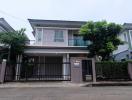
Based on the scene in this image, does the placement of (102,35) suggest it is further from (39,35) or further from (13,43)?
(13,43)

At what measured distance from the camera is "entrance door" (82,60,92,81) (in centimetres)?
1332

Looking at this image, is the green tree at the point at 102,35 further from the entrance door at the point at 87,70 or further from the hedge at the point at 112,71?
the entrance door at the point at 87,70

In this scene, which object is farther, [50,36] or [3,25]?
[3,25]

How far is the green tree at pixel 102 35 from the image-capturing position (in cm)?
1578

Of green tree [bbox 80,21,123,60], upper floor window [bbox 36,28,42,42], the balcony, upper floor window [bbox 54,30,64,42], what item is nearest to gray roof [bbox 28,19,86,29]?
upper floor window [bbox 36,28,42,42]

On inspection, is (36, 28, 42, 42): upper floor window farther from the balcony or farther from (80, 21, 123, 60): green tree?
(80, 21, 123, 60): green tree

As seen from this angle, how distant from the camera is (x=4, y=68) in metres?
12.7

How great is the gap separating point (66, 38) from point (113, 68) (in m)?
7.41

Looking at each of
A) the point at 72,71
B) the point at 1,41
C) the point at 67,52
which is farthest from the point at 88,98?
the point at 1,41

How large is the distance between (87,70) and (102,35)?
4231mm

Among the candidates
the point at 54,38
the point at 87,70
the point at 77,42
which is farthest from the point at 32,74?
the point at 77,42

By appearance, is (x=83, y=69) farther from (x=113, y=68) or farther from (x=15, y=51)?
(x=15, y=51)

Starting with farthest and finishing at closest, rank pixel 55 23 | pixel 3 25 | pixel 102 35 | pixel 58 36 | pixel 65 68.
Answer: pixel 3 25 < pixel 58 36 < pixel 55 23 < pixel 65 68 < pixel 102 35

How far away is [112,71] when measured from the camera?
46.1 ft
